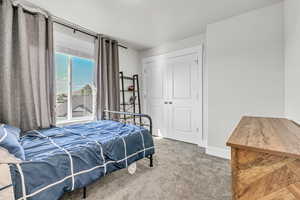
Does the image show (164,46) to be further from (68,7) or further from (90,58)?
(68,7)

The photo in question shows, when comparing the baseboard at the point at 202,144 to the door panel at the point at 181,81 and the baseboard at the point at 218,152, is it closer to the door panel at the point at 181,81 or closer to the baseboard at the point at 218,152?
the baseboard at the point at 218,152

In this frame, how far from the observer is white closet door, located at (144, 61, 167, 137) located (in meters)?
3.82

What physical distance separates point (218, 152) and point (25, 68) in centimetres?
333

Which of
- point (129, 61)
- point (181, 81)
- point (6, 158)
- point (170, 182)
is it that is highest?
point (129, 61)

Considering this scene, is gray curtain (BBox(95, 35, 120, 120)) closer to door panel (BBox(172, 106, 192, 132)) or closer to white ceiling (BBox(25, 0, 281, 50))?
white ceiling (BBox(25, 0, 281, 50))

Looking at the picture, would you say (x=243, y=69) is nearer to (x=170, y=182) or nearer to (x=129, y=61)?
(x=170, y=182)

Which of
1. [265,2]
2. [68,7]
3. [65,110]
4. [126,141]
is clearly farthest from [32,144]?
[265,2]

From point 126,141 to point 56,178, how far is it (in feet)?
2.63

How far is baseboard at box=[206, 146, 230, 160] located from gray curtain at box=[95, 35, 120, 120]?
209 cm

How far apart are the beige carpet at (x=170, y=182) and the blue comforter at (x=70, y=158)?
0.25 m

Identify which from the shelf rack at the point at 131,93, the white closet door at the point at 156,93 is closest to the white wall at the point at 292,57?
the white closet door at the point at 156,93

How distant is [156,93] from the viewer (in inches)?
155

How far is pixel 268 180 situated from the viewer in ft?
2.38

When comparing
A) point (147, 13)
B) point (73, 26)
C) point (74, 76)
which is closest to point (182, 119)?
point (147, 13)
